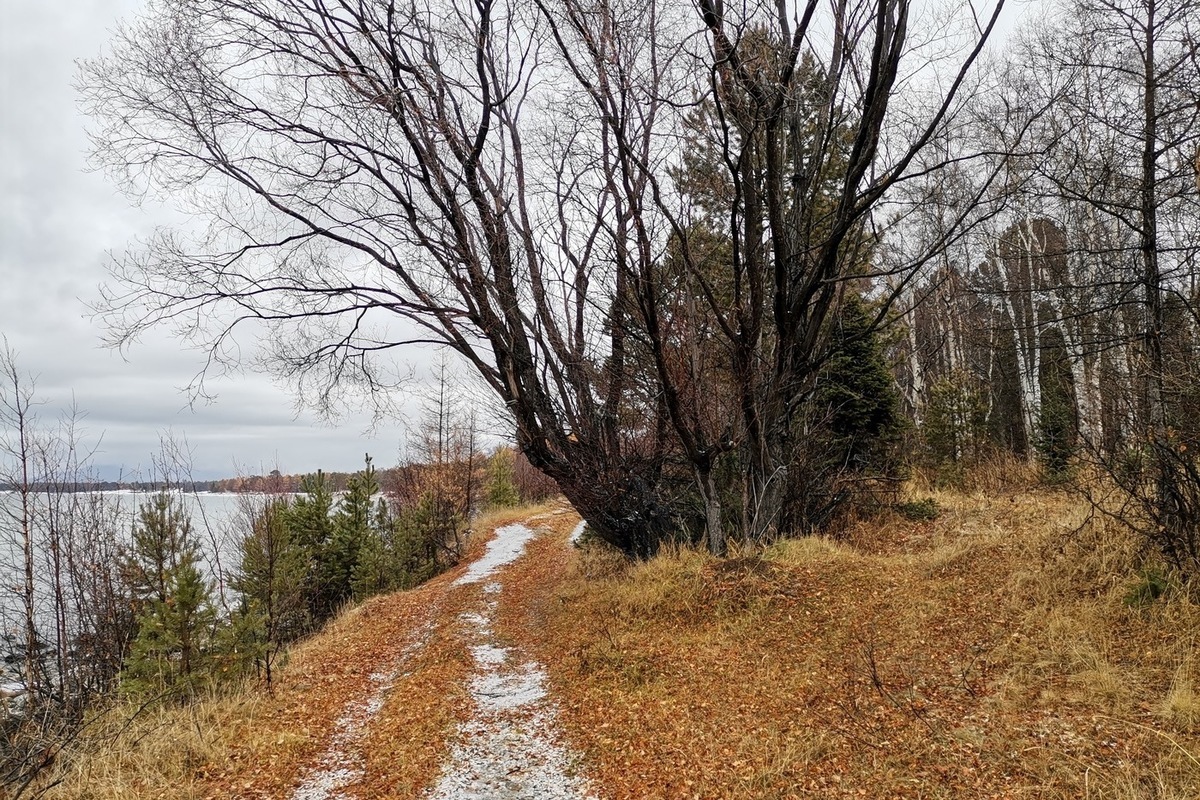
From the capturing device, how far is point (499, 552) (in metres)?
16.9

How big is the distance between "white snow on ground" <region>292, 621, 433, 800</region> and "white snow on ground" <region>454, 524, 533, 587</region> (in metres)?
5.81

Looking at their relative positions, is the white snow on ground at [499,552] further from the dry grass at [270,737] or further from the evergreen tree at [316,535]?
the dry grass at [270,737]

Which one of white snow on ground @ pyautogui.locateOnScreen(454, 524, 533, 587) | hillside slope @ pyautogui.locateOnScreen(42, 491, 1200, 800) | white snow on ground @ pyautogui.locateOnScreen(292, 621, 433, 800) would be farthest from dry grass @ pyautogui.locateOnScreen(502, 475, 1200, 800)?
white snow on ground @ pyautogui.locateOnScreen(454, 524, 533, 587)

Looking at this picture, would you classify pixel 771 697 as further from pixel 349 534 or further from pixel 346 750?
pixel 349 534

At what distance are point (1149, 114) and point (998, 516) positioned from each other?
19.3 feet

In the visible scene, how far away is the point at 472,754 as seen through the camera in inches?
182

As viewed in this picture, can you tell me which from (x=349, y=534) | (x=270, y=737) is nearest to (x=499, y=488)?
(x=349, y=534)

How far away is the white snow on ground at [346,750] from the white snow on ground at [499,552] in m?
5.81

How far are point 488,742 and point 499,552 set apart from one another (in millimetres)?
12292

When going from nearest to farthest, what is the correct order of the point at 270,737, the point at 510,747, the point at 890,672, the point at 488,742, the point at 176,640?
the point at 510,747, the point at 488,742, the point at 890,672, the point at 270,737, the point at 176,640

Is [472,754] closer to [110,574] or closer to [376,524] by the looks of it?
[110,574]

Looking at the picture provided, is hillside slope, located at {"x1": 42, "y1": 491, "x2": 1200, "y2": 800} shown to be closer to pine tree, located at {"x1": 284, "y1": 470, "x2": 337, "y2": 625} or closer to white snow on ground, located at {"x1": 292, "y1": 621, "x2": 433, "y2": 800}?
white snow on ground, located at {"x1": 292, "y1": 621, "x2": 433, "y2": 800}

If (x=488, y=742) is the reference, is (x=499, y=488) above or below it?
above

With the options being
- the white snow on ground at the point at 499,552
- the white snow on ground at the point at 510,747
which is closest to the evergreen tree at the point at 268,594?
the white snow on ground at the point at 510,747
